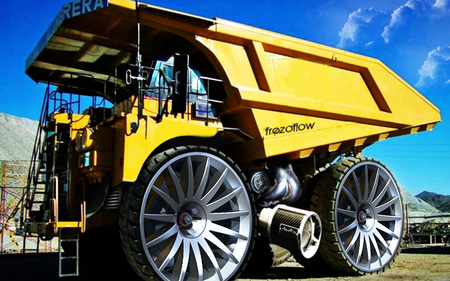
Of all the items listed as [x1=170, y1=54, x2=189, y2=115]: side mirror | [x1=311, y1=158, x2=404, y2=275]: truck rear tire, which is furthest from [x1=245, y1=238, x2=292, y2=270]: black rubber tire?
[x1=170, y1=54, x2=189, y2=115]: side mirror

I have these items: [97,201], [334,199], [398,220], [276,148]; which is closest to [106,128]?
[97,201]

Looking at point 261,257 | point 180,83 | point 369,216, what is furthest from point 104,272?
point 369,216

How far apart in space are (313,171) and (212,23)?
3267 mm

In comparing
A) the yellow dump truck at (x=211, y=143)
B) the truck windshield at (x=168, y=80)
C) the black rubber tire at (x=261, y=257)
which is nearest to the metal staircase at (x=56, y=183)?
the yellow dump truck at (x=211, y=143)

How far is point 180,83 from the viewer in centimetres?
712

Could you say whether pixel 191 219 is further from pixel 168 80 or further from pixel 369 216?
pixel 369 216

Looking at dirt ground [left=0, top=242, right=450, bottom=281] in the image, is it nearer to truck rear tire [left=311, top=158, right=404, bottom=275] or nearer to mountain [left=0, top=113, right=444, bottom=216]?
truck rear tire [left=311, top=158, right=404, bottom=275]

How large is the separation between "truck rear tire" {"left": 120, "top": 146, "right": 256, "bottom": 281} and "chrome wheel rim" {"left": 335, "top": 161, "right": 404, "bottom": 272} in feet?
6.92

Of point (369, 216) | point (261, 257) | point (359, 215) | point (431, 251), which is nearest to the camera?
point (359, 215)

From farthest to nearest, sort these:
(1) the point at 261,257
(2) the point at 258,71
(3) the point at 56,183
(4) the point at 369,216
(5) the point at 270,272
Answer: (1) the point at 261,257 → (4) the point at 369,216 → (5) the point at 270,272 → (2) the point at 258,71 → (3) the point at 56,183

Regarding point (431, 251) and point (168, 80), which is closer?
point (168, 80)

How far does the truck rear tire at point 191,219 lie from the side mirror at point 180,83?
23.4 inches

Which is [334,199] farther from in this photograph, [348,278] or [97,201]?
[97,201]

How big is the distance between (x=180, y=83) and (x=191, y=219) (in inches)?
73.6
